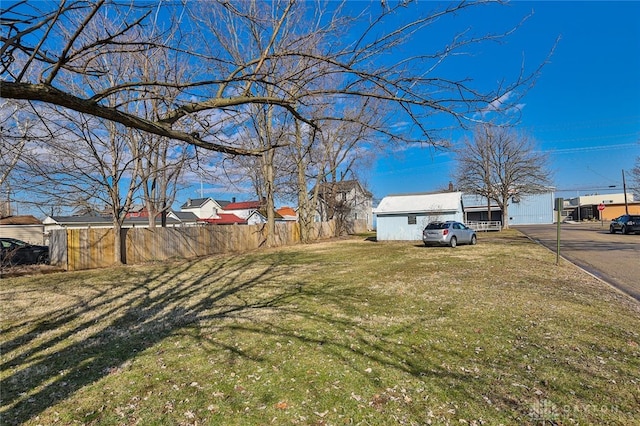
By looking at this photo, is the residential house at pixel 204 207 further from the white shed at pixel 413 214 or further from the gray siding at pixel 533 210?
the gray siding at pixel 533 210

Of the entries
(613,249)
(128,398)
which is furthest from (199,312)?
(613,249)

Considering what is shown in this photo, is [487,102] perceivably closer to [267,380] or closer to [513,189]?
[267,380]

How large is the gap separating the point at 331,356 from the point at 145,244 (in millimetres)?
15315

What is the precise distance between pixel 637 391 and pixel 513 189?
1504 inches

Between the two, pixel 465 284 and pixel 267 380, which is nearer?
pixel 267 380

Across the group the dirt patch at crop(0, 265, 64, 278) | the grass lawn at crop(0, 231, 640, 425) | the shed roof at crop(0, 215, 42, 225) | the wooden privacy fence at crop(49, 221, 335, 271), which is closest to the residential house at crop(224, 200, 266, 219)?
the shed roof at crop(0, 215, 42, 225)

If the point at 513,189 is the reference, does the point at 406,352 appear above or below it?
below

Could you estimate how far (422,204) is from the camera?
90.0 ft

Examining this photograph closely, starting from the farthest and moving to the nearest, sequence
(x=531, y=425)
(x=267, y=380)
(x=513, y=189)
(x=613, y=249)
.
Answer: (x=513, y=189), (x=613, y=249), (x=267, y=380), (x=531, y=425)

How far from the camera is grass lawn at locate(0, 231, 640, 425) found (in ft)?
10.0

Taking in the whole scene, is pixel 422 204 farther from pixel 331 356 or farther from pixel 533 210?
pixel 533 210

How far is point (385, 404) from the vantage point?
10.2 ft

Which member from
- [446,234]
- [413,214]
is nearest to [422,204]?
[413,214]

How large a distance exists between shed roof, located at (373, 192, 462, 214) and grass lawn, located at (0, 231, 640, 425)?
59.6ft
